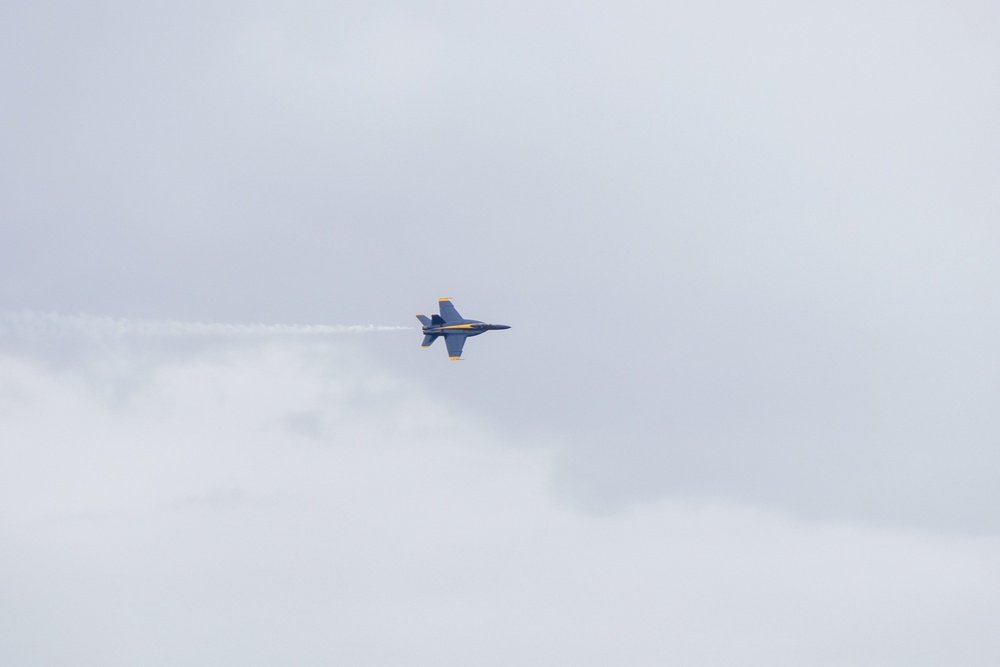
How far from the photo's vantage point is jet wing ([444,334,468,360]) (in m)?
76.4

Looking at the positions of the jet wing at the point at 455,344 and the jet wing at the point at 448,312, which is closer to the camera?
the jet wing at the point at 455,344

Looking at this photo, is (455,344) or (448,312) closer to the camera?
(455,344)

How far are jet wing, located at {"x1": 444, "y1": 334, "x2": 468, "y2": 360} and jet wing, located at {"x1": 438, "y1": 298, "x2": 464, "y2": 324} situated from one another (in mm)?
2164

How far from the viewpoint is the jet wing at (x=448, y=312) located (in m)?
77.9

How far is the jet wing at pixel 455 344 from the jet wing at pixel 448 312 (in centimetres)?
216

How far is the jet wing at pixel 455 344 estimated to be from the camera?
76438 mm

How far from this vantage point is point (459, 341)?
76.6 metres

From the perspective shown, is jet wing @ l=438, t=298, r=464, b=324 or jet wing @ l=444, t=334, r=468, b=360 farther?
jet wing @ l=438, t=298, r=464, b=324

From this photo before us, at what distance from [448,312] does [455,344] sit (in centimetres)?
449

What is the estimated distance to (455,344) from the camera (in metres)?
76.6

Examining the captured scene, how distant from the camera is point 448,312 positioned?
257 ft

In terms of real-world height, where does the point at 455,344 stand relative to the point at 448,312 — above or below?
below

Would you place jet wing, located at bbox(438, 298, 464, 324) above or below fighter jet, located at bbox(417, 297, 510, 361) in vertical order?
above

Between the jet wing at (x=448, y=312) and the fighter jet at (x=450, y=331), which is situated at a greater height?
the jet wing at (x=448, y=312)
